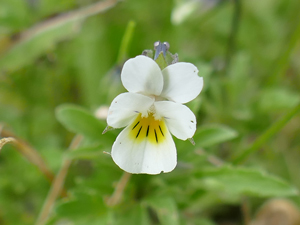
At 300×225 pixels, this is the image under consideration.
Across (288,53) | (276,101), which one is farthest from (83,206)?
(288,53)

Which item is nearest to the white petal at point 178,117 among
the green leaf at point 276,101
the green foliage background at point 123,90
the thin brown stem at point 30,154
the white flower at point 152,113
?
the white flower at point 152,113

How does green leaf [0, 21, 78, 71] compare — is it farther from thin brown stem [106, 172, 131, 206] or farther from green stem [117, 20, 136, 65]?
thin brown stem [106, 172, 131, 206]

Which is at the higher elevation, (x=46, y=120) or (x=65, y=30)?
(x=65, y=30)

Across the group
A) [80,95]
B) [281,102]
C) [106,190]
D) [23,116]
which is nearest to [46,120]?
[23,116]

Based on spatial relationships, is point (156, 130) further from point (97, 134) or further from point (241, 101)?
point (241, 101)

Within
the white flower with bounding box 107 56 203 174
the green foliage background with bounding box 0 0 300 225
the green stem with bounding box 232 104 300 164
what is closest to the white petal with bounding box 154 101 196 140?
the white flower with bounding box 107 56 203 174

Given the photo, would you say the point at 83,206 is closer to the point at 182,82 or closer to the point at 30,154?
the point at 30,154
